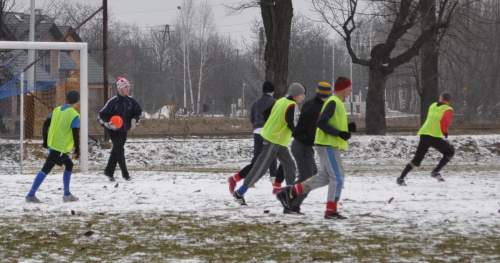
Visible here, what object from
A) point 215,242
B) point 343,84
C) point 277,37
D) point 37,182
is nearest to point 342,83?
point 343,84

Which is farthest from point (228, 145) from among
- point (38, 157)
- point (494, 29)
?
point (494, 29)

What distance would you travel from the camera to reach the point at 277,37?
24.4 m

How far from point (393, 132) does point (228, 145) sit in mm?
8648

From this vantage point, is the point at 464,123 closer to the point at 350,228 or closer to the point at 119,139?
the point at 119,139

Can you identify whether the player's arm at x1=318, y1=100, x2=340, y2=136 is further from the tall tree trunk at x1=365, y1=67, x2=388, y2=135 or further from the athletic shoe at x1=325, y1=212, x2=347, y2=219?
the tall tree trunk at x1=365, y1=67, x2=388, y2=135

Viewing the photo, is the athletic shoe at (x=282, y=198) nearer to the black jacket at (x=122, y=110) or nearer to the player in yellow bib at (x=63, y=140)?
the player in yellow bib at (x=63, y=140)

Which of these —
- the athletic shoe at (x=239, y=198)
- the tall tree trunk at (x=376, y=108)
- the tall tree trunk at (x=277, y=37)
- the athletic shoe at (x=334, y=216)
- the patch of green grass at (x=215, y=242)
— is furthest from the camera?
the tall tree trunk at (x=376, y=108)

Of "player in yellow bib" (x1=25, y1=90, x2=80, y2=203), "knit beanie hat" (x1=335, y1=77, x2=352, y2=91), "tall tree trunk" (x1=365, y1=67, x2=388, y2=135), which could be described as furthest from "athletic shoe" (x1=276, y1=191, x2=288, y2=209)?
"tall tree trunk" (x1=365, y1=67, x2=388, y2=135)

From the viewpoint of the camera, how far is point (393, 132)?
31672 mm

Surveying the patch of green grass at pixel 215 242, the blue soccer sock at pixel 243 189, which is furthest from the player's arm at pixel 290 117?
the patch of green grass at pixel 215 242

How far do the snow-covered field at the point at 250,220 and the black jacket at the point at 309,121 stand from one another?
96 centimetres

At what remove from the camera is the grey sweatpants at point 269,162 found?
35.2 feet

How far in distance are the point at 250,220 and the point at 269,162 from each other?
1.32 meters

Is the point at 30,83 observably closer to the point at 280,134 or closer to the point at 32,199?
the point at 32,199
